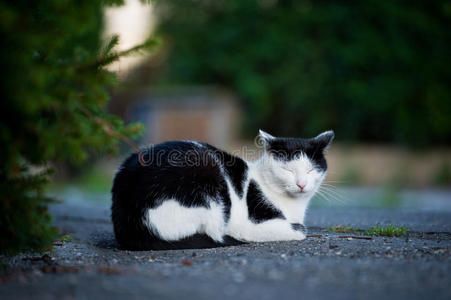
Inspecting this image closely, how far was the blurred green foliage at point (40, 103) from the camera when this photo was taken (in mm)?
2334

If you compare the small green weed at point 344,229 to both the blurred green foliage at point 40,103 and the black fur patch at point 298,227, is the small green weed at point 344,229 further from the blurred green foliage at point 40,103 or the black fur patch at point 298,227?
the blurred green foliage at point 40,103

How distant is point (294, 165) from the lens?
12.6 ft

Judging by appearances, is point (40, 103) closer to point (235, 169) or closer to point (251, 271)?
point (251, 271)

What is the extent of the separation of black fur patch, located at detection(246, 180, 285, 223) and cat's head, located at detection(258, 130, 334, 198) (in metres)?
0.14

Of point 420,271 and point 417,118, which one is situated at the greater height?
point 417,118

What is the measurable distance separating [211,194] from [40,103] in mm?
1692

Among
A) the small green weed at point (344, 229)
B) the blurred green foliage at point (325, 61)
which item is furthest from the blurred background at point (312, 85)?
the small green weed at point (344, 229)

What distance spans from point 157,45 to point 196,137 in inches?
464

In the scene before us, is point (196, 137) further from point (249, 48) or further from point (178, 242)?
point (178, 242)

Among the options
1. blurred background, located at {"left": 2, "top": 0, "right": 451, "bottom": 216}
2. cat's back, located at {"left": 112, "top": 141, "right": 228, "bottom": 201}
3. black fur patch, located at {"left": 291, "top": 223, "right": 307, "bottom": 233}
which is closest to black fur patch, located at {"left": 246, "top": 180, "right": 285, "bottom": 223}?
black fur patch, located at {"left": 291, "top": 223, "right": 307, "bottom": 233}

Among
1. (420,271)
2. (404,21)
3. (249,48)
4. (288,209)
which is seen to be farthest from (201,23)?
(420,271)

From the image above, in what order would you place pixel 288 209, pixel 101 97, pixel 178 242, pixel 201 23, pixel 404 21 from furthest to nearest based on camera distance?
pixel 201 23 < pixel 404 21 < pixel 288 209 < pixel 178 242 < pixel 101 97

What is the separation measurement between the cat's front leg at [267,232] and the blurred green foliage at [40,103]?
144 cm

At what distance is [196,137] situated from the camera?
581 inches
